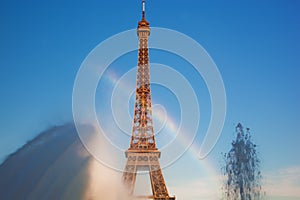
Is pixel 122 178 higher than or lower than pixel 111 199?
higher

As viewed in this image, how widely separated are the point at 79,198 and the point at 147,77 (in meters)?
30.6

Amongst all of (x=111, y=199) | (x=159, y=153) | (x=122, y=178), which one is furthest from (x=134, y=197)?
(x=111, y=199)

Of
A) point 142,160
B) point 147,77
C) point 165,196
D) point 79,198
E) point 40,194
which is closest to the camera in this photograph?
point 40,194

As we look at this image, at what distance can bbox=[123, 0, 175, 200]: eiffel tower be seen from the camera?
49031mm

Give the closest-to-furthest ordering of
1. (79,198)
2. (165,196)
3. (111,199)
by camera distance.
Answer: (79,198), (111,199), (165,196)

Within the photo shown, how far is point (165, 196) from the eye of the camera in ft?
157

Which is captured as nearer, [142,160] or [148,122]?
[142,160]

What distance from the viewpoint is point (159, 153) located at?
51312 millimetres

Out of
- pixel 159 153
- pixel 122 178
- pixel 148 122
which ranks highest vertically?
pixel 148 122

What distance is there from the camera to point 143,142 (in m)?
52.7

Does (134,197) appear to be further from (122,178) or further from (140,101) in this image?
(140,101)

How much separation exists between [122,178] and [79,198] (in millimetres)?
17186

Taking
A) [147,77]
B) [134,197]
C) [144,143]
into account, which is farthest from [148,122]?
[134,197]

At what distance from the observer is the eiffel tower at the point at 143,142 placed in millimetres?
49031
